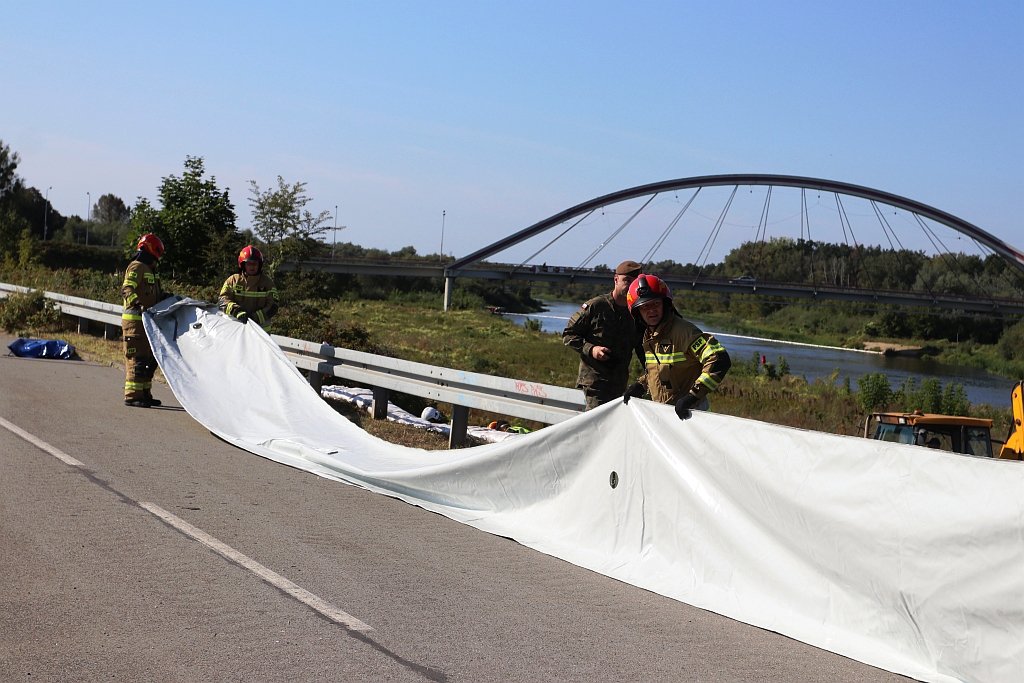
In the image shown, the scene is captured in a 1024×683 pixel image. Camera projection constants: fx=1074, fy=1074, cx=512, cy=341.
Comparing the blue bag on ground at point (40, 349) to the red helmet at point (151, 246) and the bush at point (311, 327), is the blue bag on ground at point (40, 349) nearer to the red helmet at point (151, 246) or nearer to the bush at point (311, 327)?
the bush at point (311, 327)

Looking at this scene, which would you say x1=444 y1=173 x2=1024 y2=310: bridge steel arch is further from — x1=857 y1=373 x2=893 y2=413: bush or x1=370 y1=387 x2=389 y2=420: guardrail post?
x1=370 y1=387 x2=389 y2=420: guardrail post

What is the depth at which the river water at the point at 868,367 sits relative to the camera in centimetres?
5125

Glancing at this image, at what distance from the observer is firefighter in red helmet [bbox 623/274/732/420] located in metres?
7.73

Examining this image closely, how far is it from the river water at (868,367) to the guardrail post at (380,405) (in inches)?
1378

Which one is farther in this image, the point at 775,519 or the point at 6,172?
the point at 6,172

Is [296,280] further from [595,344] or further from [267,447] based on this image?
[595,344]

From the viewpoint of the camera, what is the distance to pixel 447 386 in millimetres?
12055

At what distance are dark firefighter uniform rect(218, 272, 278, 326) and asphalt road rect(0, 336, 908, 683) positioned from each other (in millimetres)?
4215

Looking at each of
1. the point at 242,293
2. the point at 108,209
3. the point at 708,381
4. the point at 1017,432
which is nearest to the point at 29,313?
the point at 242,293

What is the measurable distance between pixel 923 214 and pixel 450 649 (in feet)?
252

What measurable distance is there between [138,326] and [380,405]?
3218 mm

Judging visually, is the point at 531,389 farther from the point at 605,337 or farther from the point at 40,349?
the point at 40,349

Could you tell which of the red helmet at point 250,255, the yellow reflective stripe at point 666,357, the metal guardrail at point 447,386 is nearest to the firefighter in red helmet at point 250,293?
the red helmet at point 250,255

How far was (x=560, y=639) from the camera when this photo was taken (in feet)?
17.5
